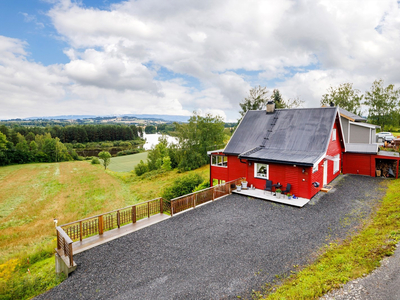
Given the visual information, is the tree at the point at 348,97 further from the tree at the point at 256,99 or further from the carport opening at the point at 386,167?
the carport opening at the point at 386,167

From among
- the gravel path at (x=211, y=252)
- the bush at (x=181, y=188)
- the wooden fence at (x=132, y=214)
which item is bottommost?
the bush at (x=181, y=188)

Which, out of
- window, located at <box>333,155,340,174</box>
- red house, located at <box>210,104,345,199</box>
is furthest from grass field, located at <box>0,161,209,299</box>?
window, located at <box>333,155,340,174</box>

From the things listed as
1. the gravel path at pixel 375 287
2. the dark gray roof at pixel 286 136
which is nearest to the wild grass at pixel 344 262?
the gravel path at pixel 375 287

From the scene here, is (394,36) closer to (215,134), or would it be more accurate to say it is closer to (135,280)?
A: (215,134)

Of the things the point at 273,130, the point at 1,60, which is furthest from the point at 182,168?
the point at 1,60

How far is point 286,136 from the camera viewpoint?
14602 mm

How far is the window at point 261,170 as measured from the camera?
43.0 feet

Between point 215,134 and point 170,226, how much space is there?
97.9 feet

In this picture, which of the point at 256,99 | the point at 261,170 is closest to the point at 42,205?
the point at 261,170

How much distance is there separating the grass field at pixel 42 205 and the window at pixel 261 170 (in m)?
11.0

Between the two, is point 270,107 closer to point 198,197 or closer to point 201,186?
point 201,186

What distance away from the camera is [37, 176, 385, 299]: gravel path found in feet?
17.9

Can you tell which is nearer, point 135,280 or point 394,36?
point 135,280

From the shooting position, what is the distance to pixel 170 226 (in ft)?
29.3
